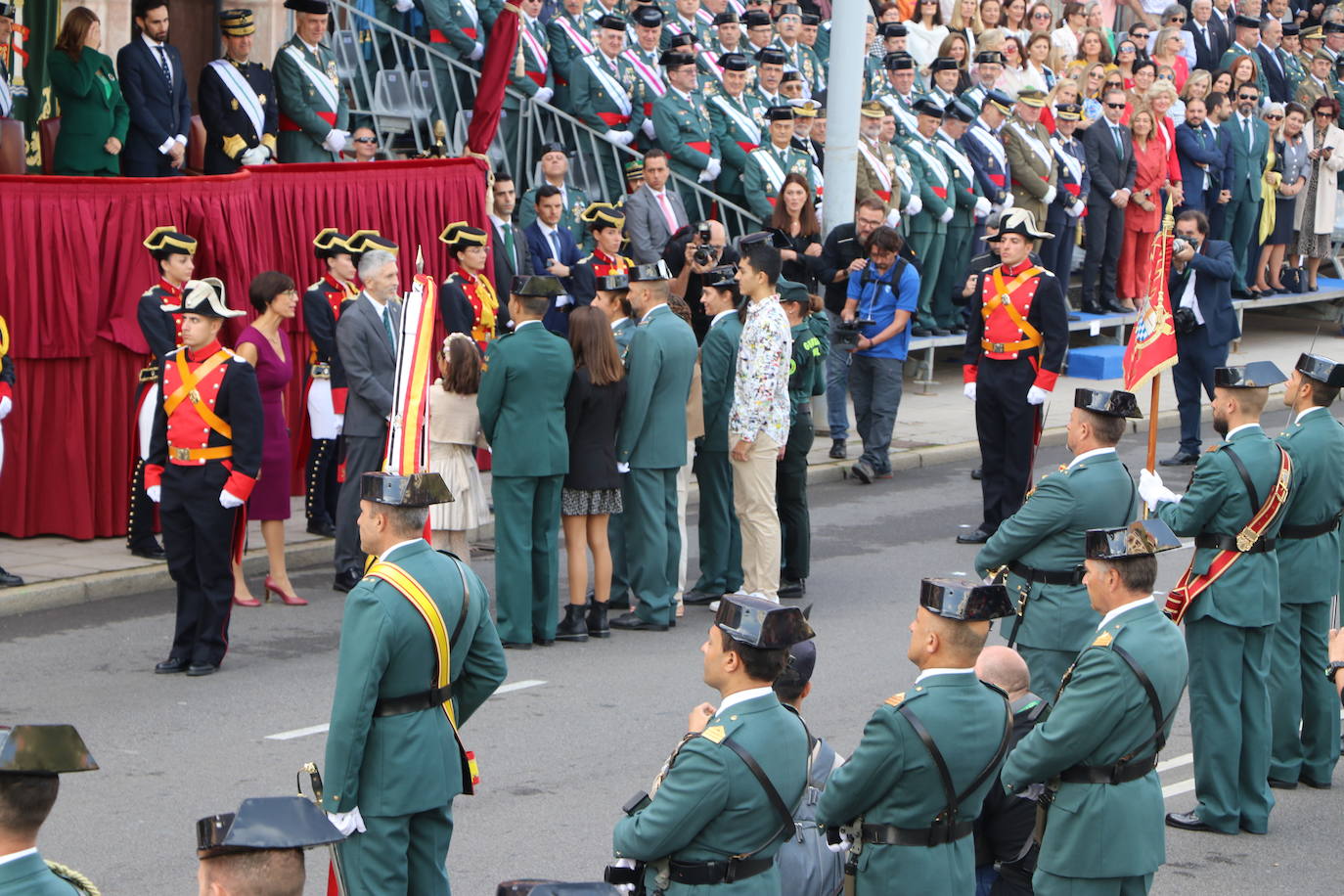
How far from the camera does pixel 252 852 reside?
13.4ft

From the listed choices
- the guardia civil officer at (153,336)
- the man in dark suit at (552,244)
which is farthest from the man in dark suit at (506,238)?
the guardia civil officer at (153,336)

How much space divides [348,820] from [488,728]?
325 centimetres

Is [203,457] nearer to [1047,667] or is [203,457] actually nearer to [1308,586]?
[1047,667]

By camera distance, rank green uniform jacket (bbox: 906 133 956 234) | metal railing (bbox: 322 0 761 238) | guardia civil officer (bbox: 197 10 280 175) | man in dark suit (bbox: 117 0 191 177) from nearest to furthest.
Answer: man in dark suit (bbox: 117 0 191 177) → guardia civil officer (bbox: 197 10 280 175) → metal railing (bbox: 322 0 761 238) → green uniform jacket (bbox: 906 133 956 234)

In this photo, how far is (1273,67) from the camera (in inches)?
971

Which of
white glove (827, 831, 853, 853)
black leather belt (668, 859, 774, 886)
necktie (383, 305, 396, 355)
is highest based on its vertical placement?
necktie (383, 305, 396, 355)

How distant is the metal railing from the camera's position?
631 inches

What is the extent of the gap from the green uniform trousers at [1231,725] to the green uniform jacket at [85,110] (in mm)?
8558

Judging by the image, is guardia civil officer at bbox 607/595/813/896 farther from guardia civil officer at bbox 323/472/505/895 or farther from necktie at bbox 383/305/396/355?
necktie at bbox 383/305/396/355

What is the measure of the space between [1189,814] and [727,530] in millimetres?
4142

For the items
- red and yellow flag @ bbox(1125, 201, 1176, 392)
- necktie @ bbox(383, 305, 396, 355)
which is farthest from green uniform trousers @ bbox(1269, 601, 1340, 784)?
necktie @ bbox(383, 305, 396, 355)

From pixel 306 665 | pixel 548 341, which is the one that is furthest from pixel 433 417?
pixel 306 665

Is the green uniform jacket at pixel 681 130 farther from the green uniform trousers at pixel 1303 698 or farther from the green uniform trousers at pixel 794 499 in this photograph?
the green uniform trousers at pixel 1303 698

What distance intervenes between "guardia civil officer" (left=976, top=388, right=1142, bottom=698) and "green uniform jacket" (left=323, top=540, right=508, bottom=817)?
285 centimetres
